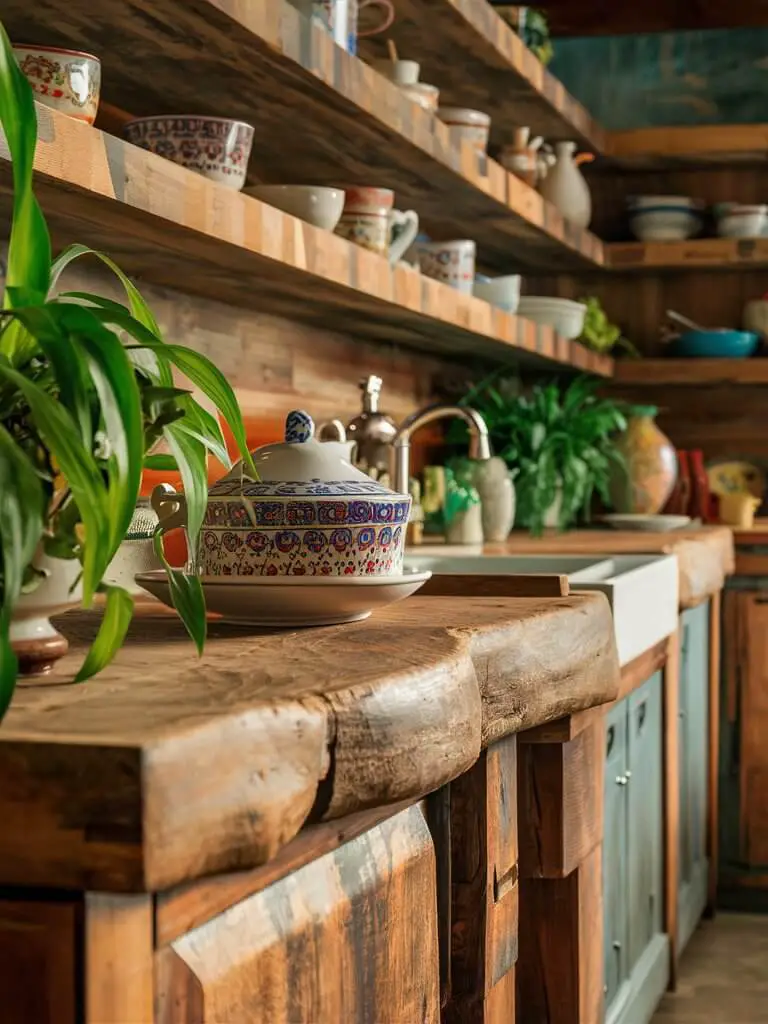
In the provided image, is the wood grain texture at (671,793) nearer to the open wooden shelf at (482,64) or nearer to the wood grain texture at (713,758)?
the wood grain texture at (713,758)

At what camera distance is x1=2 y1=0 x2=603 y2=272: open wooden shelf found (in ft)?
5.60

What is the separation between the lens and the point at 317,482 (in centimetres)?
132

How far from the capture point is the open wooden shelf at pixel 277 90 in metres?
1.71

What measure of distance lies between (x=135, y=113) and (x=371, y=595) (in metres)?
1.11

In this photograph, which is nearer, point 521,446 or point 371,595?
point 371,595

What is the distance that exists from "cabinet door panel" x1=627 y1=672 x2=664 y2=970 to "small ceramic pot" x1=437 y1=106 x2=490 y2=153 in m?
1.10

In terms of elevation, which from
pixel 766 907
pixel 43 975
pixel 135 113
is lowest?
pixel 766 907

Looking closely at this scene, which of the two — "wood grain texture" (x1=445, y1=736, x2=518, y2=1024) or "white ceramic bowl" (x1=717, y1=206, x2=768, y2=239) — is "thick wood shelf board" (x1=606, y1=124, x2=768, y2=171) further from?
"wood grain texture" (x1=445, y1=736, x2=518, y2=1024)

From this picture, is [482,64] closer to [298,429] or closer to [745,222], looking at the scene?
[745,222]

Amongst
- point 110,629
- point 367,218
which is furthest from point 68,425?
point 367,218

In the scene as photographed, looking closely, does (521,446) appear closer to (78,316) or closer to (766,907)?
(766,907)

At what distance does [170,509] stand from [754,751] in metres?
2.46

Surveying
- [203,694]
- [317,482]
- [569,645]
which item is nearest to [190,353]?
[203,694]

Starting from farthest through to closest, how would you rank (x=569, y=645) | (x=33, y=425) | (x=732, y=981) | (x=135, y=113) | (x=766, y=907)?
(x=766, y=907) < (x=732, y=981) < (x=135, y=113) < (x=569, y=645) < (x=33, y=425)
